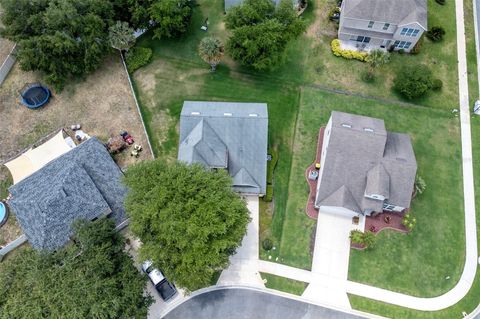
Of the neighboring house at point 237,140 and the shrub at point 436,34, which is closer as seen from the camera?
the neighboring house at point 237,140

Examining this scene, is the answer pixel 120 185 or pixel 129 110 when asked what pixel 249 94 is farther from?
pixel 120 185

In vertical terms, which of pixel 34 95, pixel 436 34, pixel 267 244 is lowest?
pixel 267 244

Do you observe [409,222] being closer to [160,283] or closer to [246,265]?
[246,265]

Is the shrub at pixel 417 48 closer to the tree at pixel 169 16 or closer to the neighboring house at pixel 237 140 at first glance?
the neighboring house at pixel 237 140

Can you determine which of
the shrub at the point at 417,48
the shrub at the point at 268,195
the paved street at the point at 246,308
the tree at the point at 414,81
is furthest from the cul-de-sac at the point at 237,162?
the shrub at the point at 417,48

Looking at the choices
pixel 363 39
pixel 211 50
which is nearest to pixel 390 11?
pixel 363 39

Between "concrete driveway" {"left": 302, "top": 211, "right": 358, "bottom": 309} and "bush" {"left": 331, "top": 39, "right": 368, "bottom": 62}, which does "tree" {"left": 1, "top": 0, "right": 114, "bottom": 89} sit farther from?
"concrete driveway" {"left": 302, "top": 211, "right": 358, "bottom": 309}
